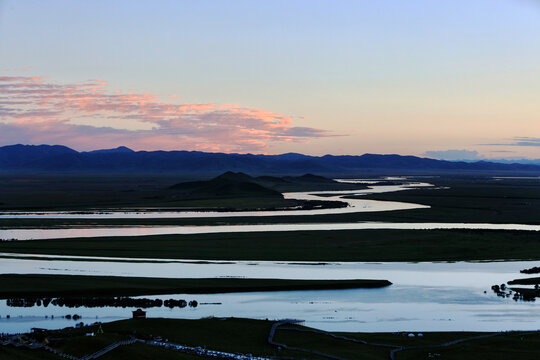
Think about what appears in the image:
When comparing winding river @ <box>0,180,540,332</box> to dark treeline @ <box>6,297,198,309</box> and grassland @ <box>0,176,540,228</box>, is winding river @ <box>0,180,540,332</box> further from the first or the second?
grassland @ <box>0,176,540,228</box>

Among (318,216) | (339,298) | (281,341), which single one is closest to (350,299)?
(339,298)

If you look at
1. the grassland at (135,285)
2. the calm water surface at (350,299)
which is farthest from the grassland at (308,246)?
the grassland at (135,285)

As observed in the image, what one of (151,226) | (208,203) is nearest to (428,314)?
(151,226)

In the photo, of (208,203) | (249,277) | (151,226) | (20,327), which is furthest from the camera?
(208,203)

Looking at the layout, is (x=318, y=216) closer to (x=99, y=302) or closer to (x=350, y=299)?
(x=350, y=299)

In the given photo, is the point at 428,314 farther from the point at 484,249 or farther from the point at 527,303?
the point at 484,249

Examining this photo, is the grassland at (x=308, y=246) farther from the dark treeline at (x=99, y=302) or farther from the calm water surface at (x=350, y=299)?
the dark treeline at (x=99, y=302)

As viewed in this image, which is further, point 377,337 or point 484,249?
point 484,249
